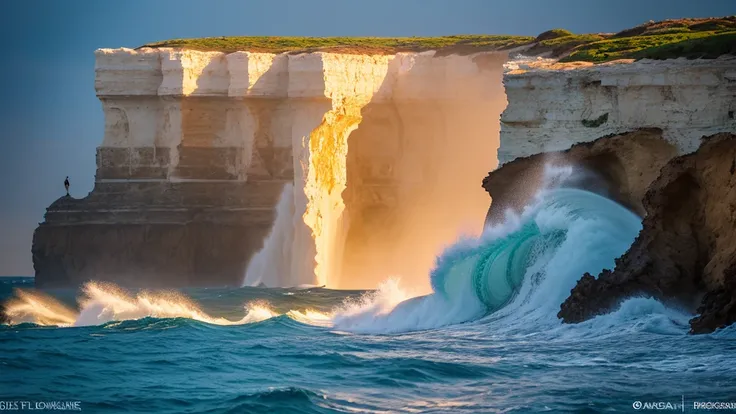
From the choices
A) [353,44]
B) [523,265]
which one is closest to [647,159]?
[523,265]

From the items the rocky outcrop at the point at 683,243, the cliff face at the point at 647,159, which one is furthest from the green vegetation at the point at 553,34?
the rocky outcrop at the point at 683,243

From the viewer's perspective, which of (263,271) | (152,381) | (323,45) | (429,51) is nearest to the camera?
(152,381)

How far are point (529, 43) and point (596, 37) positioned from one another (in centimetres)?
526

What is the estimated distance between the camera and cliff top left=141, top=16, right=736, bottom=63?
1228 inches

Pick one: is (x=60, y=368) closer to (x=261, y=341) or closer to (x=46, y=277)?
(x=261, y=341)

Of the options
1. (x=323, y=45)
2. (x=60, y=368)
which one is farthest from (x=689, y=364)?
(x=323, y=45)

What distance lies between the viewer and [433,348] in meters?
20.0

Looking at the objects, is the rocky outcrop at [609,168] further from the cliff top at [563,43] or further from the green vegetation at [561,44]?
the green vegetation at [561,44]

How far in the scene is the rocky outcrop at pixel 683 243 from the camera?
737 inches

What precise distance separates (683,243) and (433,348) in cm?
390

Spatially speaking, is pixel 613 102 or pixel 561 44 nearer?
pixel 613 102

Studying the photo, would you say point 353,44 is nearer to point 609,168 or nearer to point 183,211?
point 183,211

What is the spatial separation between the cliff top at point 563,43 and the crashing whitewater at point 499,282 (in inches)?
219

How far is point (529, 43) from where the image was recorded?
47500mm
